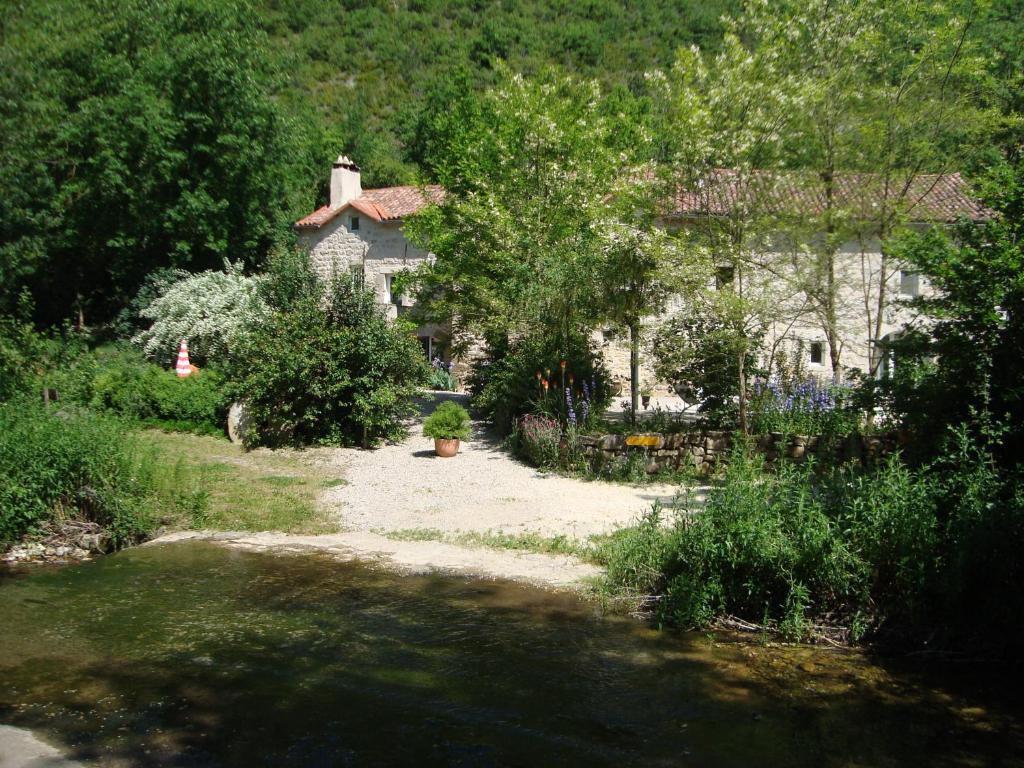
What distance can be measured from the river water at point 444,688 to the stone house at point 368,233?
23222 mm

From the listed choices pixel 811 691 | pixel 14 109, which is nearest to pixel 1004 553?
pixel 811 691

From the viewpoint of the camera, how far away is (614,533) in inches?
392

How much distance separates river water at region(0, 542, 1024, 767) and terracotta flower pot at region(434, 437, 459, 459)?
22.0 feet

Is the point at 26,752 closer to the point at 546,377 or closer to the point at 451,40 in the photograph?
the point at 546,377

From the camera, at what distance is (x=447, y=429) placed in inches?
603

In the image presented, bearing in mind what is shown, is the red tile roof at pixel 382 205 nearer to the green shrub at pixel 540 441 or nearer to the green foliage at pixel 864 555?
the green shrub at pixel 540 441

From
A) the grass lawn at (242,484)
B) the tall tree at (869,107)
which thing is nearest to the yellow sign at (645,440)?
the tall tree at (869,107)

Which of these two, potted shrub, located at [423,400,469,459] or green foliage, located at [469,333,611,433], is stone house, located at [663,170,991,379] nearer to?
green foliage, located at [469,333,611,433]

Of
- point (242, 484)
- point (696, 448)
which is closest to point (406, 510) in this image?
point (242, 484)

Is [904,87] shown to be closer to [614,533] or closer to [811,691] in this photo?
[614,533]

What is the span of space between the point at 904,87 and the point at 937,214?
263cm

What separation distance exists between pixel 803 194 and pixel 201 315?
16675 millimetres

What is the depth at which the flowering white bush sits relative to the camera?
74.4ft

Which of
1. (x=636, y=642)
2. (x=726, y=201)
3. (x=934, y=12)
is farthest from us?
(x=934, y=12)
